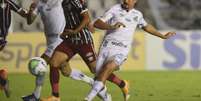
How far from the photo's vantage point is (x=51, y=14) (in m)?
12.2

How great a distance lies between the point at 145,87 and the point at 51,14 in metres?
4.25

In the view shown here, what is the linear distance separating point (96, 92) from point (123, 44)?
0.93 m

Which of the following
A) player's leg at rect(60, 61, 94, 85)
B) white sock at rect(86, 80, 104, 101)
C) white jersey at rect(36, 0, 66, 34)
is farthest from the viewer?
white jersey at rect(36, 0, 66, 34)

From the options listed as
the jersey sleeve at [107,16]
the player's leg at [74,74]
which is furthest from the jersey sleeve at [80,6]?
the player's leg at [74,74]

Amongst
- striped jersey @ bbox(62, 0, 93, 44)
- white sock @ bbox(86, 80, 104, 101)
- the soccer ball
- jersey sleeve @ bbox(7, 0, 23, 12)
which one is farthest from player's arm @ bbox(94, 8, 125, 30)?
jersey sleeve @ bbox(7, 0, 23, 12)

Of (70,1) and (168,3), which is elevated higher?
(70,1)

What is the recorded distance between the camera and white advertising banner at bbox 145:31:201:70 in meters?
21.3

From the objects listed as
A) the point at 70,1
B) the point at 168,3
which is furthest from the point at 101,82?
the point at 168,3

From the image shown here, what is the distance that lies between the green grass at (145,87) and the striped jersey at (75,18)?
1.71 metres

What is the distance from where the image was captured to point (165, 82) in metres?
17.4

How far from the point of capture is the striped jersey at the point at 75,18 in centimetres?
1136

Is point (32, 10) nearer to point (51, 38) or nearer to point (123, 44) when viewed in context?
point (51, 38)

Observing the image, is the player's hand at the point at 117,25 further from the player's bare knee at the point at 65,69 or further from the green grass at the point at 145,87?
the green grass at the point at 145,87

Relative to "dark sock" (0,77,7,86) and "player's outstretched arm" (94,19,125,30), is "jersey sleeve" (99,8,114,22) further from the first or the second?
"dark sock" (0,77,7,86)
